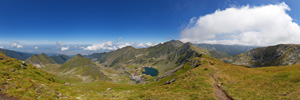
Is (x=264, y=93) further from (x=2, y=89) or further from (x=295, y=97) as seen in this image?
(x=2, y=89)

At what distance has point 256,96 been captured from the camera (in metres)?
28.3

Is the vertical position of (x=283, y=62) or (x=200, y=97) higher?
(x=200, y=97)

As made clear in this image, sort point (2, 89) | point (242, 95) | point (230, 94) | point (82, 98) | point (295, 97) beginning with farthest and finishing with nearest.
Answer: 1. point (230, 94)
2. point (242, 95)
3. point (82, 98)
4. point (295, 97)
5. point (2, 89)

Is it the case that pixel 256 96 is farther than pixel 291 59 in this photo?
No

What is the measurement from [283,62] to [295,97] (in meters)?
252

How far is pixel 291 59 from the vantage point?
181 meters

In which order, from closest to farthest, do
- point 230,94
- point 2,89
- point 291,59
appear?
point 2,89 < point 230,94 < point 291,59

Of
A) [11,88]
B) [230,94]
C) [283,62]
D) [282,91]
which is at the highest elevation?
[11,88]

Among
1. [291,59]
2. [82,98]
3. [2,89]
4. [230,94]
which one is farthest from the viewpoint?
[291,59]

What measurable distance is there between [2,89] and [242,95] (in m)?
52.6

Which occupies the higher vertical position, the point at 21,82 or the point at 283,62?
the point at 21,82

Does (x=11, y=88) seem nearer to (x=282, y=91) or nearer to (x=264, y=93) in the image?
Answer: (x=264, y=93)

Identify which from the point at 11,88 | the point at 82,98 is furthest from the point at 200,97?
the point at 11,88

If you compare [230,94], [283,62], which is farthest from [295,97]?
[283,62]
